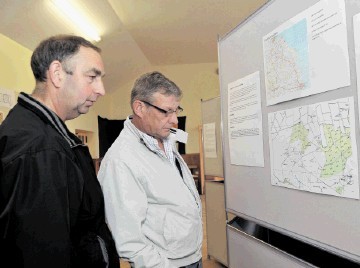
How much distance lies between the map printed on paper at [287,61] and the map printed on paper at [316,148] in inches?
3.6

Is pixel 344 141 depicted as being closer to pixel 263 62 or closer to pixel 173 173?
pixel 263 62

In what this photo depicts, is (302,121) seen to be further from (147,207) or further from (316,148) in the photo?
(147,207)

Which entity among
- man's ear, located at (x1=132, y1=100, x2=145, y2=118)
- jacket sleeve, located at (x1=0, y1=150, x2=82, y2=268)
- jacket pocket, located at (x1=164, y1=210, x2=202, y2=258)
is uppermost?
man's ear, located at (x1=132, y1=100, x2=145, y2=118)

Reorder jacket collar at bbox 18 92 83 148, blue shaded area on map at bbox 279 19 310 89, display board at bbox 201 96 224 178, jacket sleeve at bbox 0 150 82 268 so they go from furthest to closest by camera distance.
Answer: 1. display board at bbox 201 96 224 178
2. blue shaded area on map at bbox 279 19 310 89
3. jacket collar at bbox 18 92 83 148
4. jacket sleeve at bbox 0 150 82 268

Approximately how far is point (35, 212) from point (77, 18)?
4.05 m

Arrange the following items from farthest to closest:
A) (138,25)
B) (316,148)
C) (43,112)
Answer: (138,25) → (316,148) → (43,112)

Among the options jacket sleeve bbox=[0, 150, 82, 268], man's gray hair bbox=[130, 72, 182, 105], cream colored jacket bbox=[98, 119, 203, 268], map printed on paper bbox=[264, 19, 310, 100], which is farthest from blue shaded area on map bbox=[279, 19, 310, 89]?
jacket sleeve bbox=[0, 150, 82, 268]

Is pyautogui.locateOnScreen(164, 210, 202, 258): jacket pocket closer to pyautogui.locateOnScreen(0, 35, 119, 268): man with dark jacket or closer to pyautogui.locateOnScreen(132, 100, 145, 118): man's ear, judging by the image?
pyautogui.locateOnScreen(0, 35, 119, 268): man with dark jacket

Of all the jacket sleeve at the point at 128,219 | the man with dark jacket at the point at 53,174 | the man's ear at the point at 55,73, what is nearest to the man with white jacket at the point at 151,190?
the jacket sleeve at the point at 128,219

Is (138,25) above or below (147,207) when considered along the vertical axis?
above

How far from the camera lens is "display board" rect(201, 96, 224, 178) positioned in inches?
116

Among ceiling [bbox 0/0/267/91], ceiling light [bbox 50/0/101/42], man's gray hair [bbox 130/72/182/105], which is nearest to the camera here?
man's gray hair [bbox 130/72/182/105]

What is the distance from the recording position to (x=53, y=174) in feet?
2.68

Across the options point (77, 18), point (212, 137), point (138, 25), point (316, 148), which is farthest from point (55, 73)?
point (138, 25)
